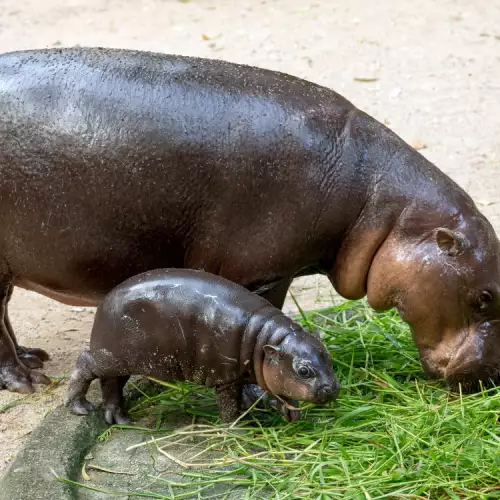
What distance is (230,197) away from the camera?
13.2ft

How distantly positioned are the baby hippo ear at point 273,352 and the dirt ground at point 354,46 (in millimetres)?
2038

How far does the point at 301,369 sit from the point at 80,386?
971 mm

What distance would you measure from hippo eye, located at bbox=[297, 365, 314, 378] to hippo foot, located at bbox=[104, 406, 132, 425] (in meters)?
0.82

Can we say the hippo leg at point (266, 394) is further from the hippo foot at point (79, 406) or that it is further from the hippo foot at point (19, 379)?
the hippo foot at point (19, 379)

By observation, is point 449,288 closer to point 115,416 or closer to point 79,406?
point 115,416

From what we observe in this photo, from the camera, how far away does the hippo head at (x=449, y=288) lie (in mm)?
3982

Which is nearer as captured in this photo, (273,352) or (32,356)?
(273,352)

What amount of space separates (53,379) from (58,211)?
1.09 metres

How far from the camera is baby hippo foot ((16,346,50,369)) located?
5004 mm

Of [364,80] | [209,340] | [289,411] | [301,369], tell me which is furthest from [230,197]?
[364,80]

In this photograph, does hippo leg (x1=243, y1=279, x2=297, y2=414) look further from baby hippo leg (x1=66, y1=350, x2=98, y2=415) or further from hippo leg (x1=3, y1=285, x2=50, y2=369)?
hippo leg (x1=3, y1=285, x2=50, y2=369)

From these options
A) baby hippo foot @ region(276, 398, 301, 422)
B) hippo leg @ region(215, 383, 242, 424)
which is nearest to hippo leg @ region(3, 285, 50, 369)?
hippo leg @ region(215, 383, 242, 424)

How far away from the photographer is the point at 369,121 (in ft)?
14.2

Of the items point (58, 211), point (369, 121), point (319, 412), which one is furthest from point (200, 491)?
point (369, 121)
